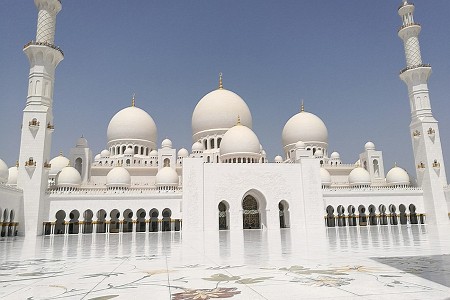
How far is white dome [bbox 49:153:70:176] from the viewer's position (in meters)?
27.3

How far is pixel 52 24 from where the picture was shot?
878 inches

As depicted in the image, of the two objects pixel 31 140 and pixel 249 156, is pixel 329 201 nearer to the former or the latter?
pixel 249 156

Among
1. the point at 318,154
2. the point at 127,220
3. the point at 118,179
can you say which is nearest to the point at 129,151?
the point at 118,179

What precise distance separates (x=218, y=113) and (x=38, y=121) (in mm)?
13922

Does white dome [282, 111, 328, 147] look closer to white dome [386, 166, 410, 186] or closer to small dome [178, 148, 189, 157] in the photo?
white dome [386, 166, 410, 186]

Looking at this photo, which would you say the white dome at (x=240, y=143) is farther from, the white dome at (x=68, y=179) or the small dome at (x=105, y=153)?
the small dome at (x=105, y=153)

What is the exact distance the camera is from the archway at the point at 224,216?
2317cm

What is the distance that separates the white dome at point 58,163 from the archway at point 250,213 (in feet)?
46.7

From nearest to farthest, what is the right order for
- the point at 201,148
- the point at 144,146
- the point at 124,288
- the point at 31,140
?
the point at 124,288 → the point at 31,140 → the point at 201,148 → the point at 144,146

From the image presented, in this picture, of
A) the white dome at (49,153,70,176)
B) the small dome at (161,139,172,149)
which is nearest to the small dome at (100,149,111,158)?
the white dome at (49,153,70,176)

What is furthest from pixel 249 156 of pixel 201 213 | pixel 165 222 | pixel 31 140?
pixel 31 140

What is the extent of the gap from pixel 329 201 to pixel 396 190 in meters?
5.35

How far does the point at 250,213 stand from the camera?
79.0ft

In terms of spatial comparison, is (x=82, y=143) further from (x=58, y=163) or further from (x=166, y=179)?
(x=166, y=179)
